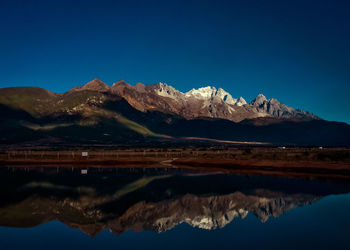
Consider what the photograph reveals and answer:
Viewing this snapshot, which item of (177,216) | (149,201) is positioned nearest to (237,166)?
(149,201)

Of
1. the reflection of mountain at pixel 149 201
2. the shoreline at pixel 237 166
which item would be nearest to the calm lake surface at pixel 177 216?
the reflection of mountain at pixel 149 201

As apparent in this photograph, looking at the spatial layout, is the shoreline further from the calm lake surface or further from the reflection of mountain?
the calm lake surface

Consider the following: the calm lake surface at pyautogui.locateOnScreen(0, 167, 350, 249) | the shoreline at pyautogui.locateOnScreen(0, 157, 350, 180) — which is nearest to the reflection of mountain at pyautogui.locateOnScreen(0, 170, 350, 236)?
the calm lake surface at pyautogui.locateOnScreen(0, 167, 350, 249)

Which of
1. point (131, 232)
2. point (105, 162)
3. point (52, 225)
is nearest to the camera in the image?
point (131, 232)

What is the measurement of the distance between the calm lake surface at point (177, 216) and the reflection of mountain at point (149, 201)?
0.34 feet

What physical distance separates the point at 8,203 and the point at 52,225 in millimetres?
12862

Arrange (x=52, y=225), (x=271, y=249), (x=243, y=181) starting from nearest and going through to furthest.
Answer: (x=271, y=249) → (x=52, y=225) → (x=243, y=181)

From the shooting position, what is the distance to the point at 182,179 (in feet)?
218

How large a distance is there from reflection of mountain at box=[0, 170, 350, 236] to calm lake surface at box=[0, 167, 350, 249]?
0.10 meters

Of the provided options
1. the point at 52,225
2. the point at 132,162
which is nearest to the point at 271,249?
the point at 52,225

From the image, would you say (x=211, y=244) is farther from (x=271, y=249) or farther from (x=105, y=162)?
(x=105, y=162)

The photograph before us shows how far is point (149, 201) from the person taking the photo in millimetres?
44344

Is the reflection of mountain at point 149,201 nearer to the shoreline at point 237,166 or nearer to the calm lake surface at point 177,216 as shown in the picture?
the calm lake surface at point 177,216

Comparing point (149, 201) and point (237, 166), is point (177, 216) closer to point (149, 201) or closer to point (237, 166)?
point (149, 201)
